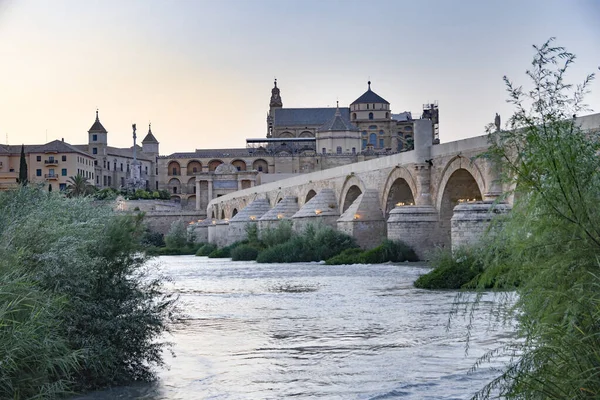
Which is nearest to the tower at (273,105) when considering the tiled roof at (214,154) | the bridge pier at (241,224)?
the tiled roof at (214,154)

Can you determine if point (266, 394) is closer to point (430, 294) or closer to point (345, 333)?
point (345, 333)

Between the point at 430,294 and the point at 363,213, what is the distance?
44.0ft

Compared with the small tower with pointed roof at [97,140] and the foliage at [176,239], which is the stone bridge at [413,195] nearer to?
the foliage at [176,239]

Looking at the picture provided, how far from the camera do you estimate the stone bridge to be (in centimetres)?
2155

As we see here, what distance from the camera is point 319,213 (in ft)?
105

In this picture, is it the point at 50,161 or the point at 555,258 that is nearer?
the point at 555,258

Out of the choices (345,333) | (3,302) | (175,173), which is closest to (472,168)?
(345,333)

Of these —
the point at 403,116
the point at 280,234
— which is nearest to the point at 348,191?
the point at 280,234

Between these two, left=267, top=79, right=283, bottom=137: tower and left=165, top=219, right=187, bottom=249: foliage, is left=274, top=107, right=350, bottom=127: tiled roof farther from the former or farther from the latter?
left=165, top=219, right=187, bottom=249: foliage

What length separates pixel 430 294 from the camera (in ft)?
48.0

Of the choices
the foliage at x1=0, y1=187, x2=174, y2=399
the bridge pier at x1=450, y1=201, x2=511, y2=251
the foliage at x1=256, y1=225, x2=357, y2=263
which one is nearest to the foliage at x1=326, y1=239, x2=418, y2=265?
the foliage at x1=256, y1=225, x2=357, y2=263

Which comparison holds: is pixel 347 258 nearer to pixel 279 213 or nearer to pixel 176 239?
pixel 279 213

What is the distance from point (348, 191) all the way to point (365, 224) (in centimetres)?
512

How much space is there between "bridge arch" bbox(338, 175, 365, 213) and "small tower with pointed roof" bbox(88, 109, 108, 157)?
228ft
